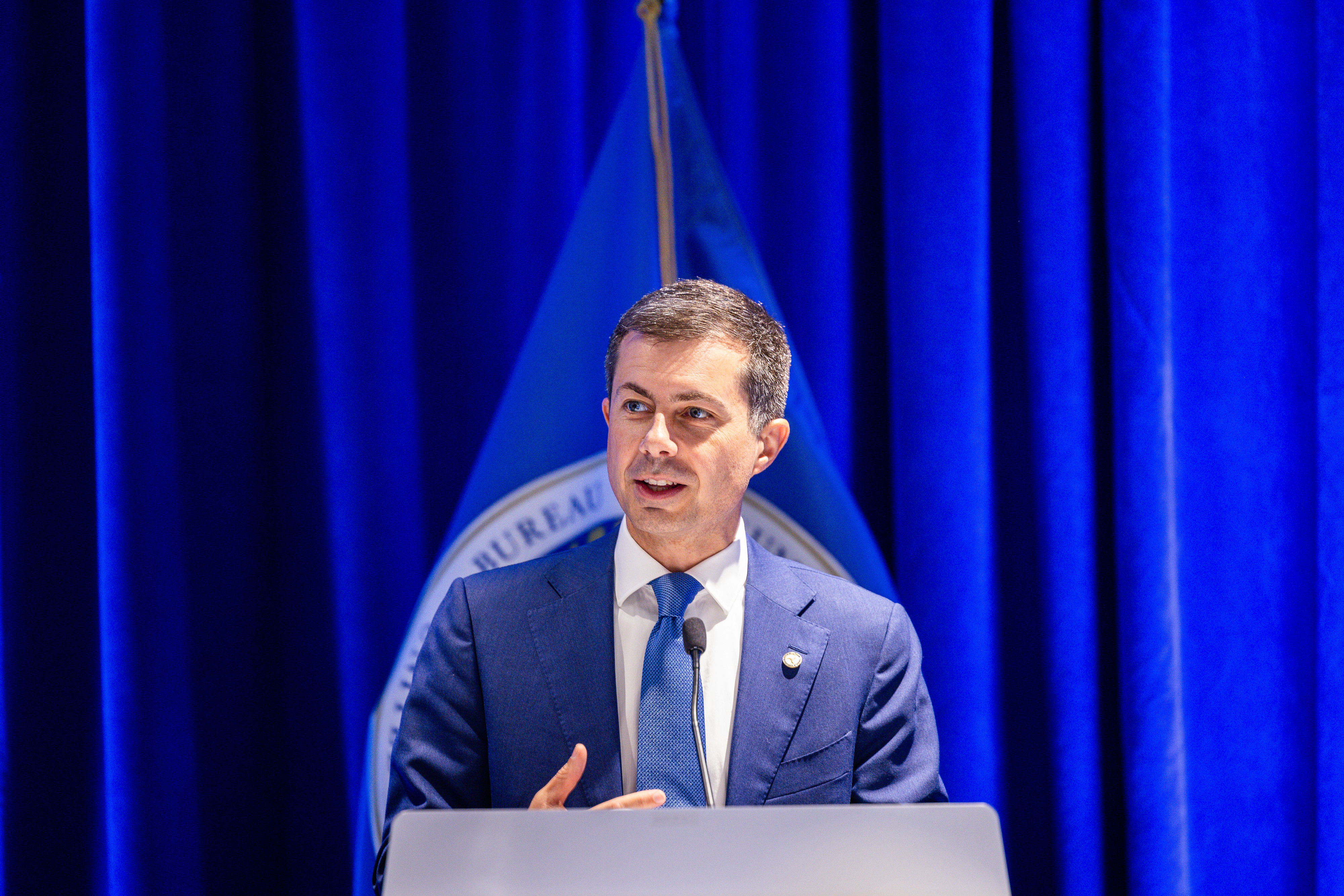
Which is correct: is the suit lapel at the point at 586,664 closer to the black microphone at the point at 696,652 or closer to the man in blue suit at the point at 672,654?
the man in blue suit at the point at 672,654

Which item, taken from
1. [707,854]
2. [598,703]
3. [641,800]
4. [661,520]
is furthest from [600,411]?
[707,854]

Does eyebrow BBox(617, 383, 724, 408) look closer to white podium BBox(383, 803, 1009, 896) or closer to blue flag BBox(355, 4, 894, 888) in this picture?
blue flag BBox(355, 4, 894, 888)

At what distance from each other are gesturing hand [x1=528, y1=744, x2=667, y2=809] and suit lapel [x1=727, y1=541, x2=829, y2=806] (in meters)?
0.25

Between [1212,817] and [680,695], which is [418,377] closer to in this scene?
[680,695]

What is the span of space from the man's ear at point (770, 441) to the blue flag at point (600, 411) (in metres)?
0.35

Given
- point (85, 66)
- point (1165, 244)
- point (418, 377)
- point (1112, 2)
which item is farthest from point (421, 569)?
point (1112, 2)

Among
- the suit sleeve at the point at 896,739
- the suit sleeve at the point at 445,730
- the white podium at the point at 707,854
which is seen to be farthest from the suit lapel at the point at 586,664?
the white podium at the point at 707,854

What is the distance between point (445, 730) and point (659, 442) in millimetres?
509

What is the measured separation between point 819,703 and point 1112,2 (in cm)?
159

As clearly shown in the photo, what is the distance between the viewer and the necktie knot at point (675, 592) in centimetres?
134

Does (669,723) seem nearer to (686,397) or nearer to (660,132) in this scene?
(686,397)

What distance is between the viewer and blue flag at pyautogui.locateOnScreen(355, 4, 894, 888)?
1.81 meters

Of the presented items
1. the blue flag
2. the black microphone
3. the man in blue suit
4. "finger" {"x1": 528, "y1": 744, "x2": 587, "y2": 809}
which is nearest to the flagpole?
the blue flag

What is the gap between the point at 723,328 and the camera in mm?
1352
